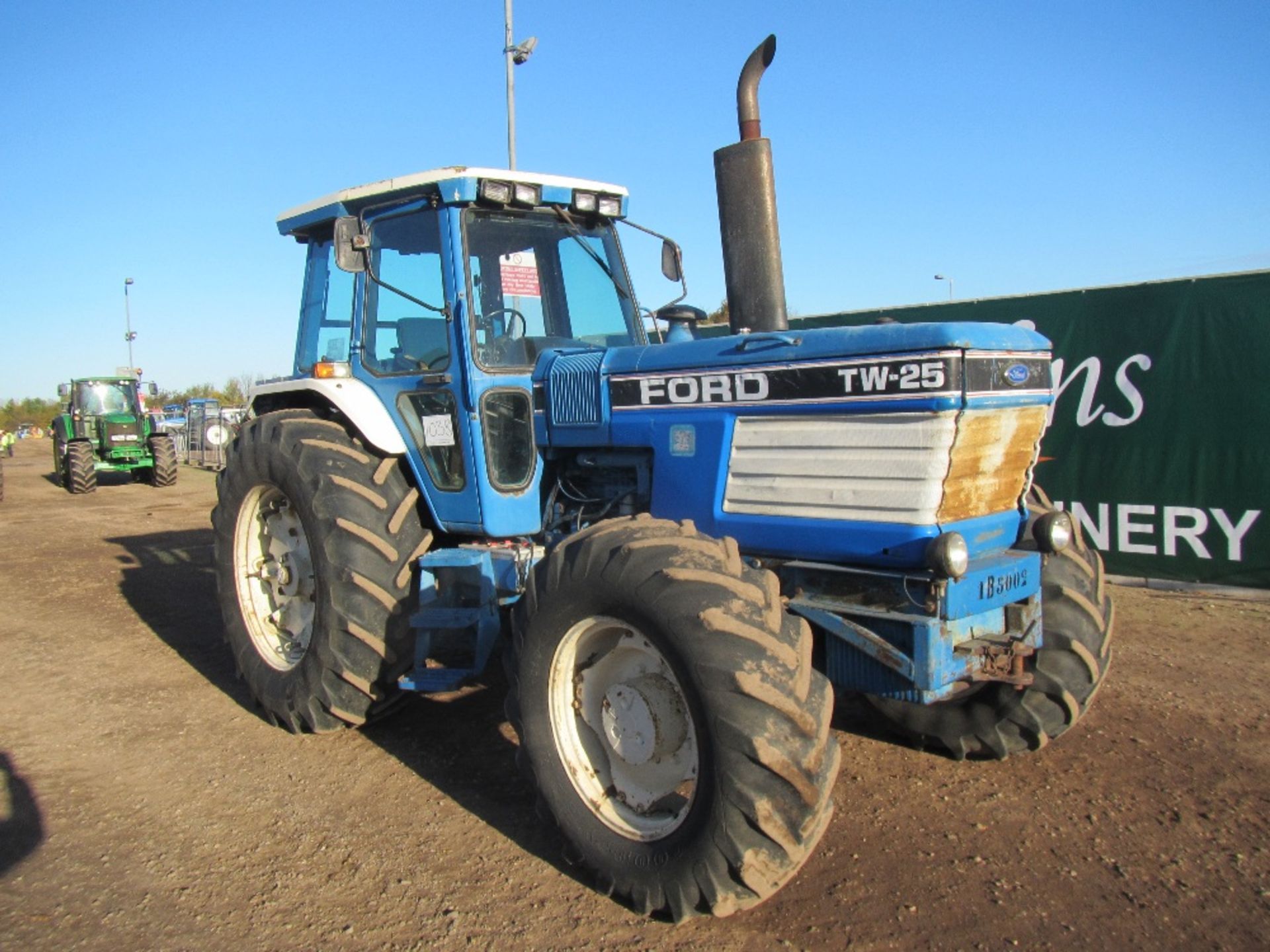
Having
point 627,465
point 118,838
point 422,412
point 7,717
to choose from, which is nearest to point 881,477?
point 627,465

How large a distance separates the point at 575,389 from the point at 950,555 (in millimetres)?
1858

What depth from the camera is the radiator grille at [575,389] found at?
432 centimetres

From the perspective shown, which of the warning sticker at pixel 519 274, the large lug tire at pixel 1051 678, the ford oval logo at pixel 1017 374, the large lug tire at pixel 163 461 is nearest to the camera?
the ford oval logo at pixel 1017 374

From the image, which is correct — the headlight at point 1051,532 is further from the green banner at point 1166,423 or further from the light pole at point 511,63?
the light pole at point 511,63

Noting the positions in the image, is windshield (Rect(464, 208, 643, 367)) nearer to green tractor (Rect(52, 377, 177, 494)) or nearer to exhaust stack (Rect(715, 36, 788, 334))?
exhaust stack (Rect(715, 36, 788, 334))

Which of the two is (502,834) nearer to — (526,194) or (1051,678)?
(1051,678)

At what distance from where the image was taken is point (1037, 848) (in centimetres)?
357

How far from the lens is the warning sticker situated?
4891 millimetres

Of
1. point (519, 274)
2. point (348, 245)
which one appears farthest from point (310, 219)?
point (519, 274)

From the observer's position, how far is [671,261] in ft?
17.2

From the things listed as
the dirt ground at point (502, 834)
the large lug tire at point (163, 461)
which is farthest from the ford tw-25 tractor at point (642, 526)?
the large lug tire at point (163, 461)

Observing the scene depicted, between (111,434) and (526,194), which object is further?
(111,434)

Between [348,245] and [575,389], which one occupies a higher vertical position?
[348,245]

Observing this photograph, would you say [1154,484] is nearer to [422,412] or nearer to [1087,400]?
[1087,400]
